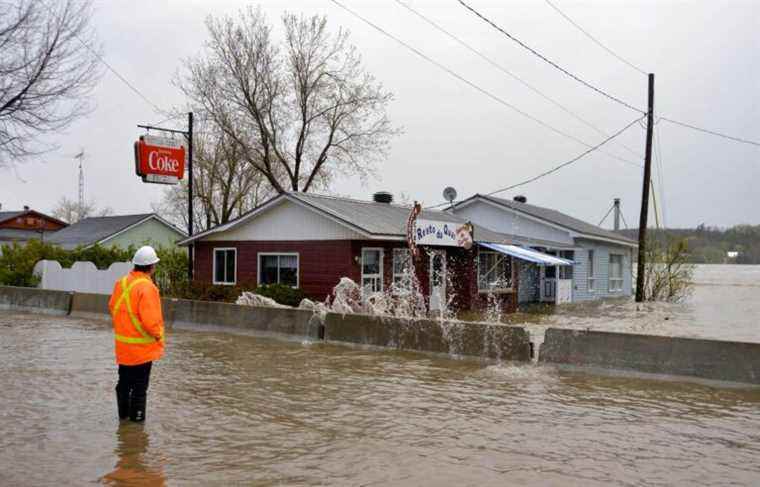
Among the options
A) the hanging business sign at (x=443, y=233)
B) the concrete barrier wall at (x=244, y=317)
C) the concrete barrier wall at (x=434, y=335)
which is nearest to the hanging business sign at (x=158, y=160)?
the concrete barrier wall at (x=244, y=317)

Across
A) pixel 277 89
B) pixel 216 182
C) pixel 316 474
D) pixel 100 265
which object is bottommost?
pixel 316 474

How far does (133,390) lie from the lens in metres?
8.06

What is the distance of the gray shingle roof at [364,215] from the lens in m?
21.5

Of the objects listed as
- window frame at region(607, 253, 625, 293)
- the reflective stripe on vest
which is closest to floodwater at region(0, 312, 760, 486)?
the reflective stripe on vest

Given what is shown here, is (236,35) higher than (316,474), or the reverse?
(236,35)

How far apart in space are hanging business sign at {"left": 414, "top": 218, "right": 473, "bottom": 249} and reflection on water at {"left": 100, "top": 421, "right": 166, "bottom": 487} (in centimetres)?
1447

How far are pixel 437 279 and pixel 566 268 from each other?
37.5ft

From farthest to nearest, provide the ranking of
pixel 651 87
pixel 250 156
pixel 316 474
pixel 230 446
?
pixel 250 156 → pixel 651 87 → pixel 230 446 → pixel 316 474

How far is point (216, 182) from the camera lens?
4716 centimetres

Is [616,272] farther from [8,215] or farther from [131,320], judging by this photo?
[8,215]

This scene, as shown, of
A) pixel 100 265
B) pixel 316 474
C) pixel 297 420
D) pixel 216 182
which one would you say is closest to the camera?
pixel 316 474

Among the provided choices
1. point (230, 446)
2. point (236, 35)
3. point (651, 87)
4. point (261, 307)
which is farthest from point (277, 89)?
point (230, 446)

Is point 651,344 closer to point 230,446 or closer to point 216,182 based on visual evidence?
point 230,446

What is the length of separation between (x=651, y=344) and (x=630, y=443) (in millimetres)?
4821
